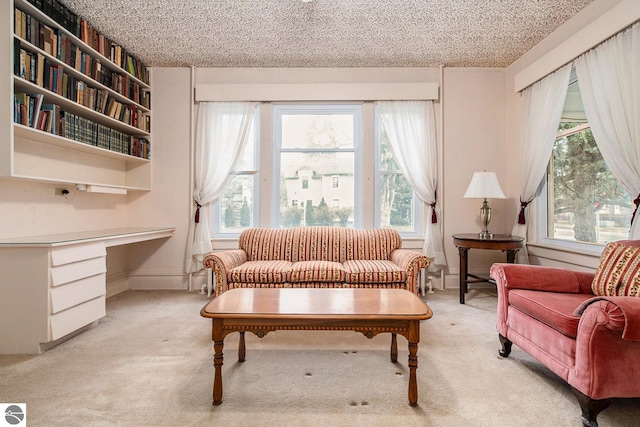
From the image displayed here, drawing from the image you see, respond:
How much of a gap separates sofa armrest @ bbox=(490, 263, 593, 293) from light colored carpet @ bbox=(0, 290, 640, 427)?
1.65 feet

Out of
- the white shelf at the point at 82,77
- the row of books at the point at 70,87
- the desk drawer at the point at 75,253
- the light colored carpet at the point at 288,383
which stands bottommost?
the light colored carpet at the point at 288,383

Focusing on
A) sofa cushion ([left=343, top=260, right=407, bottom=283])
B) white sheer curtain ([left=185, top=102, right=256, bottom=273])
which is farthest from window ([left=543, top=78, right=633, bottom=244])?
white sheer curtain ([left=185, top=102, right=256, bottom=273])

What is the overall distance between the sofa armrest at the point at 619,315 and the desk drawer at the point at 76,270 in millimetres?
3179

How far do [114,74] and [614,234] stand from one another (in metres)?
4.96

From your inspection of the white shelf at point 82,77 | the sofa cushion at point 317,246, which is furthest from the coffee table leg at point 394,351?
the white shelf at point 82,77

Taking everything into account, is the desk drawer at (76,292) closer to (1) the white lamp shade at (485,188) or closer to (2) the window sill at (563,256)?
(1) the white lamp shade at (485,188)

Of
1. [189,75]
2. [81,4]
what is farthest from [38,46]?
[189,75]

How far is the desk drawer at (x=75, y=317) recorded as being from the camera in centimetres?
220

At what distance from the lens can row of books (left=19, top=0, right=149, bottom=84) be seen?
100.0 inches

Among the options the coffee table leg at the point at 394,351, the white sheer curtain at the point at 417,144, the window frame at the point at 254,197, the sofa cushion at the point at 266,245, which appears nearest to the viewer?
the coffee table leg at the point at 394,351

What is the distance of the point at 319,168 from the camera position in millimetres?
3938

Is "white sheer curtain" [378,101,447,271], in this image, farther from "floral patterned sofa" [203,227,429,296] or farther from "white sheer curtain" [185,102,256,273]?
"white sheer curtain" [185,102,256,273]

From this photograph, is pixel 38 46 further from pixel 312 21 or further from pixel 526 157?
pixel 526 157

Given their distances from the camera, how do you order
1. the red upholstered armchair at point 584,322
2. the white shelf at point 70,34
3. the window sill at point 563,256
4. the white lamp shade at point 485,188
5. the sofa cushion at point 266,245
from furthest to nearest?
the sofa cushion at point 266,245 < the white lamp shade at point 485,188 < the window sill at point 563,256 < the white shelf at point 70,34 < the red upholstered armchair at point 584,322
